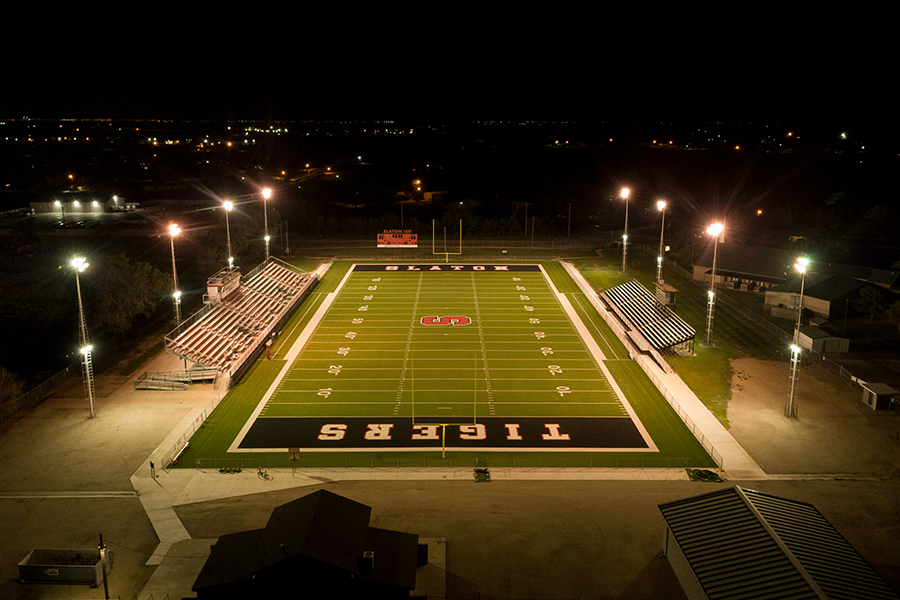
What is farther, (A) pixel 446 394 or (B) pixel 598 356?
(B) pixel 598 356

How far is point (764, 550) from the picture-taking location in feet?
47.9

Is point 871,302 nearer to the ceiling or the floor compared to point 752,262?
nearer to the floor

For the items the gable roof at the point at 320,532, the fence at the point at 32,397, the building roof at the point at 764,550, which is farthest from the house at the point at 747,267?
the fence at the point at 32,397

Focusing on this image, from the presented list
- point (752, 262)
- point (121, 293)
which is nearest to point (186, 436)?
point (121, 293)

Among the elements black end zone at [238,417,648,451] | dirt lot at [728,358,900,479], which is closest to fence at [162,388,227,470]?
black end zone at [238,417,648,451]

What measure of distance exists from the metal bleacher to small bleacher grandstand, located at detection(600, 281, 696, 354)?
21064 mm

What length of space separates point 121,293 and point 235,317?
22.2 feet

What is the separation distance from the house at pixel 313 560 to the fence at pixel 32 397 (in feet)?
54.3

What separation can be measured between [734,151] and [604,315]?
15199 centimetres

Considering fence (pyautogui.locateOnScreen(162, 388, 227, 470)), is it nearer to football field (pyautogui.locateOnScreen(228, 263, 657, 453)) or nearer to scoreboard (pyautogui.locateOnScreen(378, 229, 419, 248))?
football field (pyautogui.locateOnScreen(228, 263, 657, 453))

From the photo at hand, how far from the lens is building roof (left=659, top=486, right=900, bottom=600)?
44.4ft

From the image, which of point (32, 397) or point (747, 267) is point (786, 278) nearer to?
point (747, 267)

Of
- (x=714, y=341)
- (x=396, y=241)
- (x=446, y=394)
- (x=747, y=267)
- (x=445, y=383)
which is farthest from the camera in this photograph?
(x=396, y=241)

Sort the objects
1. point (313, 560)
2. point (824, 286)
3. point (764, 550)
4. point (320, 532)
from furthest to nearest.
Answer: point (824, 286) < point (764, 550) < point (320, 532) < point (313, 560)
